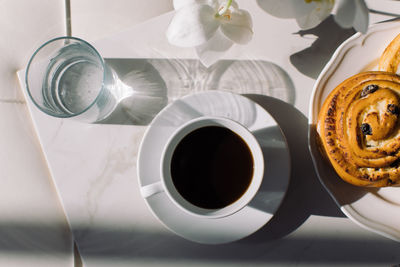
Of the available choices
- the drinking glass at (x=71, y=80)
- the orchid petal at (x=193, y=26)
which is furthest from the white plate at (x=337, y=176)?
the drinking glass at (x=71, y=80)

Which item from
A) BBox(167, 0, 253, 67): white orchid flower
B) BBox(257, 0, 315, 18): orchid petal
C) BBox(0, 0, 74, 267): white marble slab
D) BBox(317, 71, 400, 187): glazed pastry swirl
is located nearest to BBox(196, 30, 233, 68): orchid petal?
BBox(167, 0, 253, 67): white orchid flower

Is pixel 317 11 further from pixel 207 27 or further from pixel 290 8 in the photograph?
pixel 207 27

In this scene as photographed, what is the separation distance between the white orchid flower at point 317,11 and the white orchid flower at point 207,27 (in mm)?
70

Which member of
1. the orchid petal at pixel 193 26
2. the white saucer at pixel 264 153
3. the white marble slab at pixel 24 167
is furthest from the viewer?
the white marble slab at pixel 24 167

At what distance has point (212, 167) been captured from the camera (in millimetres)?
701

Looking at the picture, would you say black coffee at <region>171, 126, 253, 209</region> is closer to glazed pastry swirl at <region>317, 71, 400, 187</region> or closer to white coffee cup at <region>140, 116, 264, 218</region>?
white coffee cup at <region>140, 116, 264, 218</region>

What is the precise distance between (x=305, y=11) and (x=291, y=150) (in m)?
0.27

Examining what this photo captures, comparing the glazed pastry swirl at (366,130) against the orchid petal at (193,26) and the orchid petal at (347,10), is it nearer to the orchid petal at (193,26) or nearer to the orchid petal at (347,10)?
the orchid petal at (347,10)

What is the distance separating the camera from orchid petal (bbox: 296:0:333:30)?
1.95 ft

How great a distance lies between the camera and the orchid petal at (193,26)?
1.90ft

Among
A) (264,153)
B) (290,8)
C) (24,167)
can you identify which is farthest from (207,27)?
(24,167)

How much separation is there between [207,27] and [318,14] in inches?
7.4

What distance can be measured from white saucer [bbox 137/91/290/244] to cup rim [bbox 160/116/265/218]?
0.07 meters

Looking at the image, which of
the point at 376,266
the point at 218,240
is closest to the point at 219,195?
the point at 218,240
